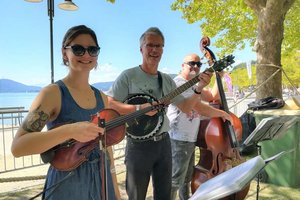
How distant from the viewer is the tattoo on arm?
1.37 metres

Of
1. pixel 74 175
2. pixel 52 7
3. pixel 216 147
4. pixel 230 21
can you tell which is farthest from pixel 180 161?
pixel 230 21

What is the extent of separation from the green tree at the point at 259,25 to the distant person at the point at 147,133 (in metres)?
3.46

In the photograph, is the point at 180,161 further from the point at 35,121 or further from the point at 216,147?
the point at 35,121

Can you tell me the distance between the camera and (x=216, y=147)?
126 inches

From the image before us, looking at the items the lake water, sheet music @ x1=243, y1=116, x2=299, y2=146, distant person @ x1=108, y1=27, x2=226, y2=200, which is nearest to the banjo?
distant person @ x1=108, y1=27, x2=226, y2=200

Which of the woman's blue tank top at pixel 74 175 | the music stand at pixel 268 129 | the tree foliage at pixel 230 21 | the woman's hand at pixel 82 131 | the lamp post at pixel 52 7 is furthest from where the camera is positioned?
the tree foliage at pixel 230 21

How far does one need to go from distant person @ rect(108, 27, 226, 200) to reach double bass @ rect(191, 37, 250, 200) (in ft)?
1.70

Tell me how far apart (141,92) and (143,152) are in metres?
0.52

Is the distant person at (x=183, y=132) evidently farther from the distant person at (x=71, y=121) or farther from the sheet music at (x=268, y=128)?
the distant person at (x=71, y=121)

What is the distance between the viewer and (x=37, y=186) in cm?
487

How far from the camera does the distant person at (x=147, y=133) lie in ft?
8.21

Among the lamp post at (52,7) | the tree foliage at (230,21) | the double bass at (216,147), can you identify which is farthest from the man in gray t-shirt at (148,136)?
the tree foliage at (230,21)

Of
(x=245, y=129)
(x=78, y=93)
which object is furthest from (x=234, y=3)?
(x=78, y=93)

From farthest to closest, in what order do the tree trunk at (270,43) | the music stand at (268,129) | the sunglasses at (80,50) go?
the tree trunk at (270,43)
the music stand at (268,129)
the sunglasses at (80,50)
